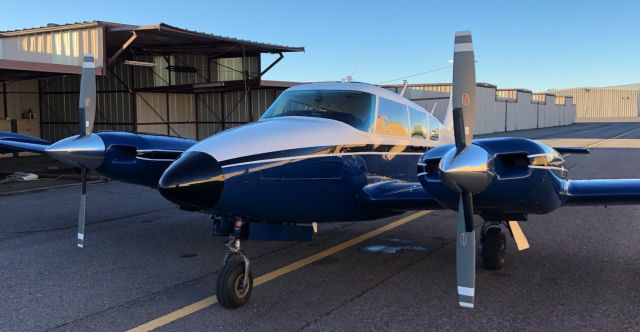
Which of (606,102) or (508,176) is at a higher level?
(606,102)

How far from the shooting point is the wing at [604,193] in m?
5.16

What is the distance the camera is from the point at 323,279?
5691mm

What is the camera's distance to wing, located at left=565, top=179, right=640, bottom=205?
203 inches

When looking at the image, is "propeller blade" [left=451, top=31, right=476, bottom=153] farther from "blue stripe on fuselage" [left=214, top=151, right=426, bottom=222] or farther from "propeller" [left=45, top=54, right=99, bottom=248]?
"propeller" [left=45, top=54, right=99, bottom=248]

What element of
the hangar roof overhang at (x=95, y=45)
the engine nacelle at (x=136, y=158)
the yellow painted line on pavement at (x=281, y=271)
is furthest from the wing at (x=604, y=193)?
the hangar roof overhang at (x=95, y=45)

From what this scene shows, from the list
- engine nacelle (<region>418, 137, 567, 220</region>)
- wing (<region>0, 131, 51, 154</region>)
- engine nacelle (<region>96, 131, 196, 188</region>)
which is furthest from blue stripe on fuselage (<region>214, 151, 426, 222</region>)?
wing (<region>0, 131, 51, 154</region>)

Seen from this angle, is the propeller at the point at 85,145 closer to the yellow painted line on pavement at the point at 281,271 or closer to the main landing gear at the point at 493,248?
the yellow painted line on pavement at the point at 281,271

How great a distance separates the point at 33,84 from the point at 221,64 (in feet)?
32.4

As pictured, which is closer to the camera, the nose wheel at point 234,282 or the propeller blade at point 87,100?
the nose wheel at point 234,282

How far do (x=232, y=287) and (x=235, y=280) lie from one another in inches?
2.9

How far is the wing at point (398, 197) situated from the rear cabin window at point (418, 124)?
4.55 ft

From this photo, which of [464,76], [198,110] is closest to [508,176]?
[464,76]

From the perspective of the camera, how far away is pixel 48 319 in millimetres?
4500

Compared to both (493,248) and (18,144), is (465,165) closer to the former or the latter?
(493,248)
